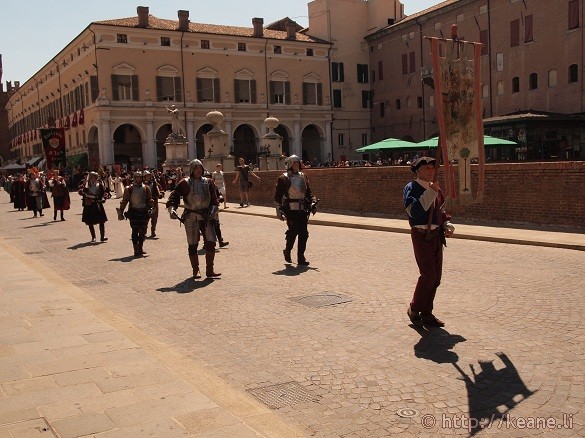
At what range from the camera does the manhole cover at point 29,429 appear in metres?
4.09

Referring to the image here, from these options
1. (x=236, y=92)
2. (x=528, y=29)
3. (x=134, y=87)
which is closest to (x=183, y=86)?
(x=134, y=87)

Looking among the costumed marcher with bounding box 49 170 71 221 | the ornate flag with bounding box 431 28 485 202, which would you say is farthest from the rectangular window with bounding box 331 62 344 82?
the ornate flag with bounding box 431 28 485 202

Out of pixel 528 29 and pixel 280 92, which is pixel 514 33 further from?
pixel 280 92

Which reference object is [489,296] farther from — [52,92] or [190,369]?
[52,92]

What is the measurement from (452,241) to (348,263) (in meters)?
3.68

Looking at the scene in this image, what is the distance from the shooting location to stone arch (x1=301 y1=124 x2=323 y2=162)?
62.8m

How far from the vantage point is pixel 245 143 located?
60.5 metres

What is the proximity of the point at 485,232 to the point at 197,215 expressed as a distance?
717 centimetres

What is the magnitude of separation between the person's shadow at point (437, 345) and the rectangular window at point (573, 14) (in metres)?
38.4

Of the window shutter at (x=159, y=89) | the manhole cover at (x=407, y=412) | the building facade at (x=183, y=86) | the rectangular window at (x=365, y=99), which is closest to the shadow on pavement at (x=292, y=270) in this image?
the manhole cover at (x=407, y=412)

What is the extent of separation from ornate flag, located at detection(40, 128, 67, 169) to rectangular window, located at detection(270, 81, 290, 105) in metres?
27.8

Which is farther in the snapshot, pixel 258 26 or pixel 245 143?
pixel 245 143

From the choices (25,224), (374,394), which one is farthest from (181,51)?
(374,394)

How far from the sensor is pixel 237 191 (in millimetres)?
29734
